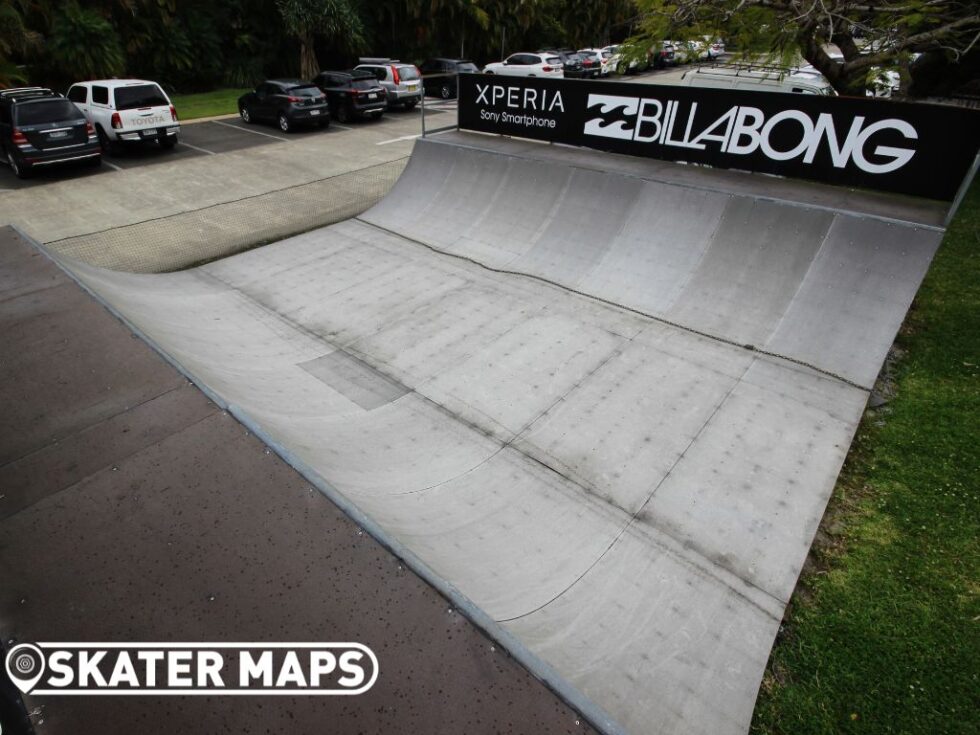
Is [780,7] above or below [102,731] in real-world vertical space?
above

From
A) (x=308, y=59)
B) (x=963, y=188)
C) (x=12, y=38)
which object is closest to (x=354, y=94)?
(x=308, y=59)

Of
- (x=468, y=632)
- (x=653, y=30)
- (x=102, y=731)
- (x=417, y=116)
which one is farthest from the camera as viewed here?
(x=417, y=116)

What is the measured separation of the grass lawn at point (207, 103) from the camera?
2212cm

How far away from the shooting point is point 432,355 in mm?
7223

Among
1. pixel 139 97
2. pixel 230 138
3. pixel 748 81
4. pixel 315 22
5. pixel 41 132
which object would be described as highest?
pixel 315 22

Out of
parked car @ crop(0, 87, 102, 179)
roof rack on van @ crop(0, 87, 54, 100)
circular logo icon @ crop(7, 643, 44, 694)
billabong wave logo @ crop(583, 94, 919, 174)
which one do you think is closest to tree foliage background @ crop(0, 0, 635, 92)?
roof rack on van @ crop(0, 87, 54, 100)

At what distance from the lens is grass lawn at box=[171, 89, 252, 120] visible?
871 inches

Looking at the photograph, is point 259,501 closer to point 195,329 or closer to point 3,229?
point 195,329

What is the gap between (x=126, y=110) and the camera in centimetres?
1501

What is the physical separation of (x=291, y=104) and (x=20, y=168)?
26.2 ft

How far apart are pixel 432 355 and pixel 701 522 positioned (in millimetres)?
3905

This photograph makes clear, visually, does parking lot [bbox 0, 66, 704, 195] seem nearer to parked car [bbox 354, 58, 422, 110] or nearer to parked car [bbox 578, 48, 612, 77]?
parked car [bbox 354, 58, 422, 110]

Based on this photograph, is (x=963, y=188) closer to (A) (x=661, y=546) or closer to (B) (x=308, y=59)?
(A) (x=661, y=546)

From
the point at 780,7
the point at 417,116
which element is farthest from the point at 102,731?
the point at 417,116
